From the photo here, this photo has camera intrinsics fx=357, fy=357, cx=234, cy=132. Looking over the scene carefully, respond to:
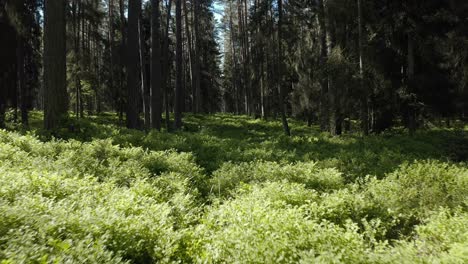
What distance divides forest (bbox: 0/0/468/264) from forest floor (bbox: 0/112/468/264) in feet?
0.08

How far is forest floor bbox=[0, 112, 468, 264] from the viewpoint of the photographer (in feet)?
11.7

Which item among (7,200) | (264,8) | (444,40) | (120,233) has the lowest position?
(120,233)

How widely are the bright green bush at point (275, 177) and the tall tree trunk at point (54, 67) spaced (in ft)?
20.5

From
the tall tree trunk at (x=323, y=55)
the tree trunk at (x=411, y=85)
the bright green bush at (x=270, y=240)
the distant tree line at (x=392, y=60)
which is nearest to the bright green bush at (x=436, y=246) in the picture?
the bright green bush at (x=270, y=240)

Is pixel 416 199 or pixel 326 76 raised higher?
pixel 326 76

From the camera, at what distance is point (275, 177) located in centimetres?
762

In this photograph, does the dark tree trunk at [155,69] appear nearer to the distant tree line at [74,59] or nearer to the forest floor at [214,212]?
the distant tree line at [74,59]

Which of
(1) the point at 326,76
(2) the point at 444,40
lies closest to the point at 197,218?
(1) the point at 326,76

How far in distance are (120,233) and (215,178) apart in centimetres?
397

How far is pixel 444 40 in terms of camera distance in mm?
17125

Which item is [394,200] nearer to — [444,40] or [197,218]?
[197,218]

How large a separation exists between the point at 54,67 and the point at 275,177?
8.17m

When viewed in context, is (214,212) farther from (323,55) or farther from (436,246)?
(323,55)

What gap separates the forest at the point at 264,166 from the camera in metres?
3.80
